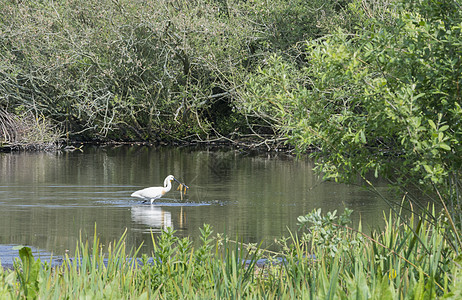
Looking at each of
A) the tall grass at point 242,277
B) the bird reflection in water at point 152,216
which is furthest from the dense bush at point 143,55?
the tall grass at point 242,277

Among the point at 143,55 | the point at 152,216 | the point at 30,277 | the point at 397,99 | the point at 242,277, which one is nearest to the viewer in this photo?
the point at 30,277

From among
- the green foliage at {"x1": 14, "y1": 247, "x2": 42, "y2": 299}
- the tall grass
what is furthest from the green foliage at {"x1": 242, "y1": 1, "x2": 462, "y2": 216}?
the green foliage at {"x1": 14, "y1": 247, "x2": 42, "y2": 299}

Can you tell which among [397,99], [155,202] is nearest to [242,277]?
[397,99]

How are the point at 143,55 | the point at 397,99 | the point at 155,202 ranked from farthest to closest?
the point at 143,55, the point at 155,202, the point at 397,99

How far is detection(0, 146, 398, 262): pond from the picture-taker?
13.5m

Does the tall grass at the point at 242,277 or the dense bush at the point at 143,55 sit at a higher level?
the dense bush at the point at 143,55

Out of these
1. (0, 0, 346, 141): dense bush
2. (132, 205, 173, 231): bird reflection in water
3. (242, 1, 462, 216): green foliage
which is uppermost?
(0, 0, 346, 141): dense bush

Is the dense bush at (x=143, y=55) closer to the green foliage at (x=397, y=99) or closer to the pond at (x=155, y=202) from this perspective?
the pond at (x=155, y=202)

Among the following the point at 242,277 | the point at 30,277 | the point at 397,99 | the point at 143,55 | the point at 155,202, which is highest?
the point at 143,55

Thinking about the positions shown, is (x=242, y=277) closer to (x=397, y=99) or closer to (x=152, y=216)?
(x=397, y=99)

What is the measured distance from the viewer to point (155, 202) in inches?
703

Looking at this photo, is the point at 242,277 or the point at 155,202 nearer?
the point at 242,277

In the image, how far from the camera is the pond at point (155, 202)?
44.2 feet

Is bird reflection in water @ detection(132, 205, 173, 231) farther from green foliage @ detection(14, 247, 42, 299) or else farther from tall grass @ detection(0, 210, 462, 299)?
green foliage @ detection(14, 247, 42, 299)
